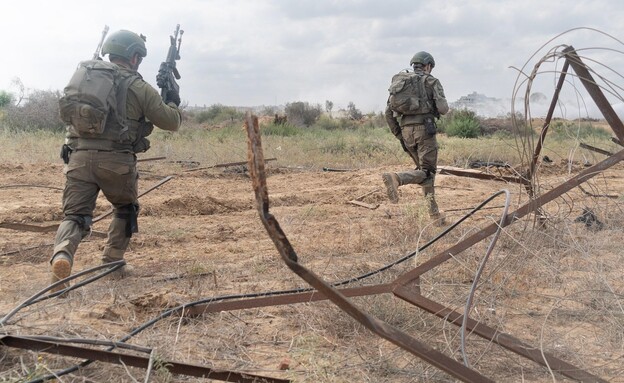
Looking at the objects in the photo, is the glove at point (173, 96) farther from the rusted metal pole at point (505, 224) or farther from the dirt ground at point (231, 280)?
the rusted metal pole at point (505, 224)

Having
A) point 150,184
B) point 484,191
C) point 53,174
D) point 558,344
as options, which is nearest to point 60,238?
point 558,344

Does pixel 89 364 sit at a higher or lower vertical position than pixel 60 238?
lower

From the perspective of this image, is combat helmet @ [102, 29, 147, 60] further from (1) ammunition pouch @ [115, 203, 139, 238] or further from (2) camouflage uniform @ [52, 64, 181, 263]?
(1) ammunition pouch @ [115, 203, 139, 238]

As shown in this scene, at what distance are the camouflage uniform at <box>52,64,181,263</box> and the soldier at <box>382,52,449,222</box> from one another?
307 centimetres

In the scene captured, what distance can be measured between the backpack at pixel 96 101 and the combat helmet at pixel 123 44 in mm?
239

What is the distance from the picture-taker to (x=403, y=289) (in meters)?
2.53

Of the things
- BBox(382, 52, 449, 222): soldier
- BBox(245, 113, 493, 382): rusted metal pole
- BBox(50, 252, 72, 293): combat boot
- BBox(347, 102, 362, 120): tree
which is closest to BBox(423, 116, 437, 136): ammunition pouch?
BBox(382, 52, 449, 222): soldier

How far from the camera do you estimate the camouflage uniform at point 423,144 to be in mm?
6641

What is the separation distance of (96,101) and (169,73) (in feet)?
3.91

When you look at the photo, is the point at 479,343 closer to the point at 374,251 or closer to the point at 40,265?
the point at 374,251

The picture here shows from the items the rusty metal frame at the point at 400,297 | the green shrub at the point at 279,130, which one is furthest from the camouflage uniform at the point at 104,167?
the green shrub at the point at 279,130

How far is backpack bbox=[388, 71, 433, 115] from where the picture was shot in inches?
263

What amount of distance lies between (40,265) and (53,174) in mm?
5029

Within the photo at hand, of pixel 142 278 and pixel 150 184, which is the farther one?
pixel 150 184
